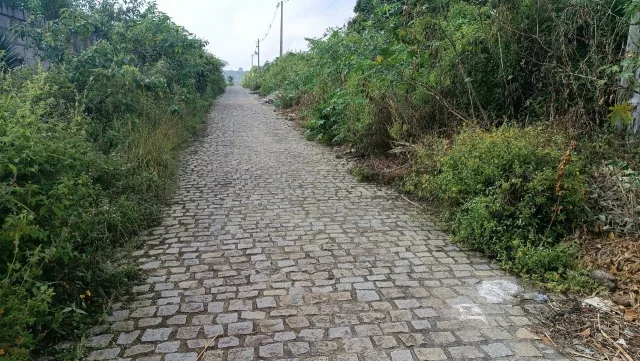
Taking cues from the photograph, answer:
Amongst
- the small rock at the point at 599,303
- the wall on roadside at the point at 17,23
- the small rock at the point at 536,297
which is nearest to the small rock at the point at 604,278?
the small rock at the point at 599,303

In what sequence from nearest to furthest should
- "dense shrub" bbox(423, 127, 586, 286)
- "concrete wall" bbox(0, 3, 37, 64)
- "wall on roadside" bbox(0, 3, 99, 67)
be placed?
"dense shrub" bbox(423, 127, 586, 286)
"wall on roadside" bbox(0, 3, 99, 67)
"concrete wall" bbox(0, 3, 37, 64)

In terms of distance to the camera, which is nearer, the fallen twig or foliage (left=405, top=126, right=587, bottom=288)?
the fallen twig

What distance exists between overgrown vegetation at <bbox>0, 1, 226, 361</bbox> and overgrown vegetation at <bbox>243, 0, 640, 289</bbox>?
3596 mm

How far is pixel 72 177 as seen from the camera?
3.59m

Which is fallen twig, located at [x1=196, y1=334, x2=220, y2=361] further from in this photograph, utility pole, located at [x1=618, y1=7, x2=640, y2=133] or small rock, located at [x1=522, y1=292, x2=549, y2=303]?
utility pole, located at [x1=618, y1=7, x2=640, y2=133]

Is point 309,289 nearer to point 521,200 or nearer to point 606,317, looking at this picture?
point 606,317

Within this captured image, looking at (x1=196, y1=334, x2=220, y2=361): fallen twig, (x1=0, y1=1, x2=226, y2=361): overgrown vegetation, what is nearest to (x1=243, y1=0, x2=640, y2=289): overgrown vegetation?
(x1=196, y1=334, x2=220, y2=361): fallen twig

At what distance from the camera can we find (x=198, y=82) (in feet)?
56.8

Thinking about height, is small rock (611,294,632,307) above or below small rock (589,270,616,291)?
below

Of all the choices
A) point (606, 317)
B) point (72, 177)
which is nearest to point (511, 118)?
point (606, 317)

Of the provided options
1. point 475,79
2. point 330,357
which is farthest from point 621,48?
point 330,357

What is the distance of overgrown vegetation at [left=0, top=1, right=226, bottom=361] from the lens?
108 inches

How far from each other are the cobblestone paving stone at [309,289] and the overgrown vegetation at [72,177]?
1.13 feet

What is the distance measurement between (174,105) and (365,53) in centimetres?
493
